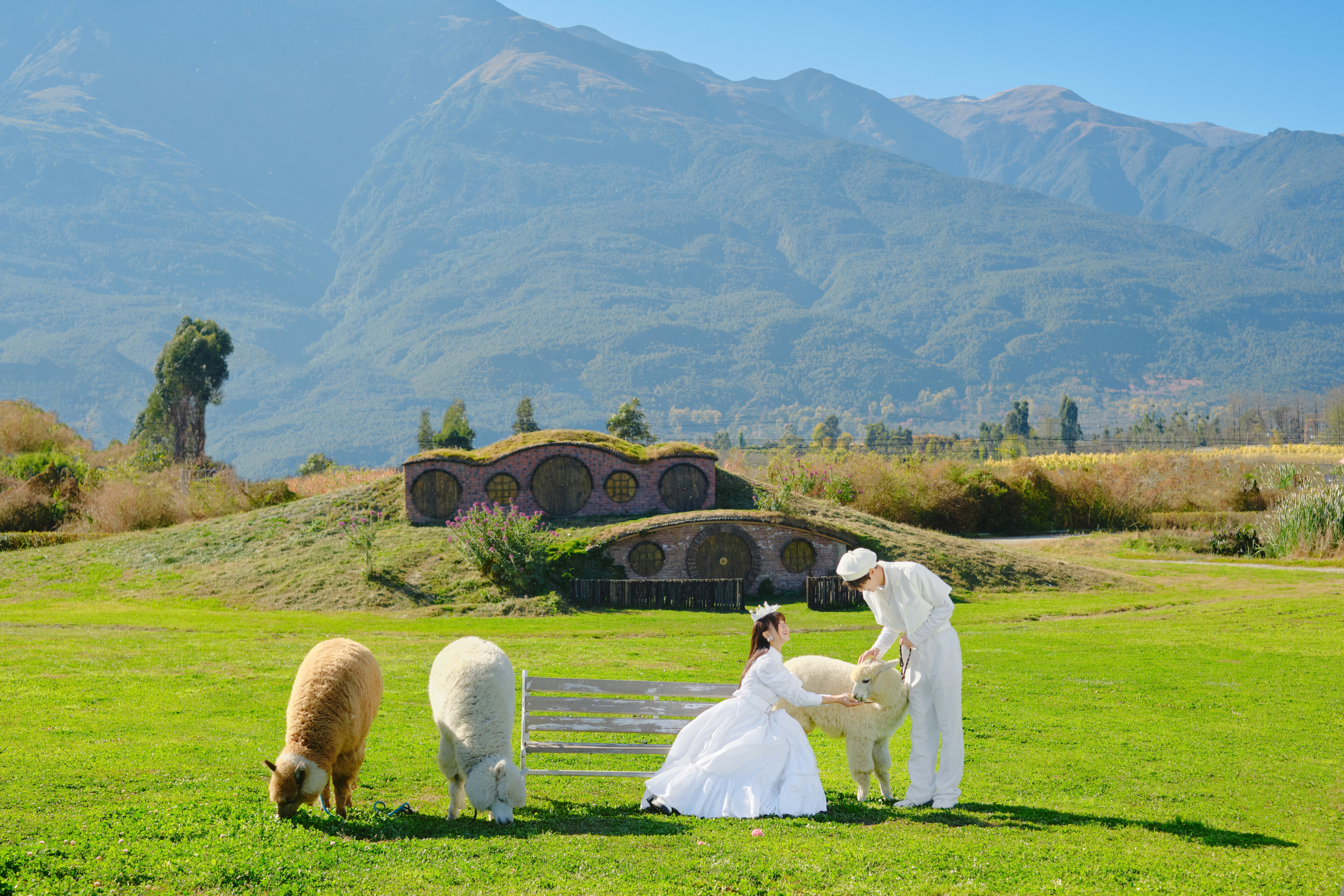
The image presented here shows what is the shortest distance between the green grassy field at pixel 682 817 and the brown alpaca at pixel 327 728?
31 cm

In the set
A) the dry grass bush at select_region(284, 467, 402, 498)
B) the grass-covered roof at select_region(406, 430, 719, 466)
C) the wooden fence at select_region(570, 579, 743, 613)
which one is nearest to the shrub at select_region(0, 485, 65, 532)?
the dry grass bush at select_region(284, 467, 402, 498)

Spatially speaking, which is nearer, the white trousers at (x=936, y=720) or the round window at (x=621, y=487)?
the white trousers at (x=936, y=720)

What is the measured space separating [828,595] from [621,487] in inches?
388

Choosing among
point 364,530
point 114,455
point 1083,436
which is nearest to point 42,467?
point 114,455

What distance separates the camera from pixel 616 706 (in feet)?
33.3

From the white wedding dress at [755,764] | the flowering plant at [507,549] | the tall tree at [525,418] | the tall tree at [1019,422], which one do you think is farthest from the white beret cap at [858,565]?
the tall tree at [1019,422]

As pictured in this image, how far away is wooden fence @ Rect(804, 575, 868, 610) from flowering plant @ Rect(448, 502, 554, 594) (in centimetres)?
844

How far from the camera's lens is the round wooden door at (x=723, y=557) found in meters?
31.8

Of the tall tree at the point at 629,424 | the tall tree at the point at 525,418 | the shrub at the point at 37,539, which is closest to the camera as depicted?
the shrub at the point at 37,539

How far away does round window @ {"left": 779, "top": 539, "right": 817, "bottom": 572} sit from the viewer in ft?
106

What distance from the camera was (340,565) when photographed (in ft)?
104

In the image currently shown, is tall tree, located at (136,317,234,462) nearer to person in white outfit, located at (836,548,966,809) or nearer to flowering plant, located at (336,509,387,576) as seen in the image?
flowering plant, located at (336,509,387,576)

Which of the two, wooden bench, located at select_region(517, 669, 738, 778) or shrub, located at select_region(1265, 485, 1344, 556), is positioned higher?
shrub, located at select_region(1265, 485, 1344, 556)

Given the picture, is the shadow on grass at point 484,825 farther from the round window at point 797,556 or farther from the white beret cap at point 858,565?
the round window at point 797,556
